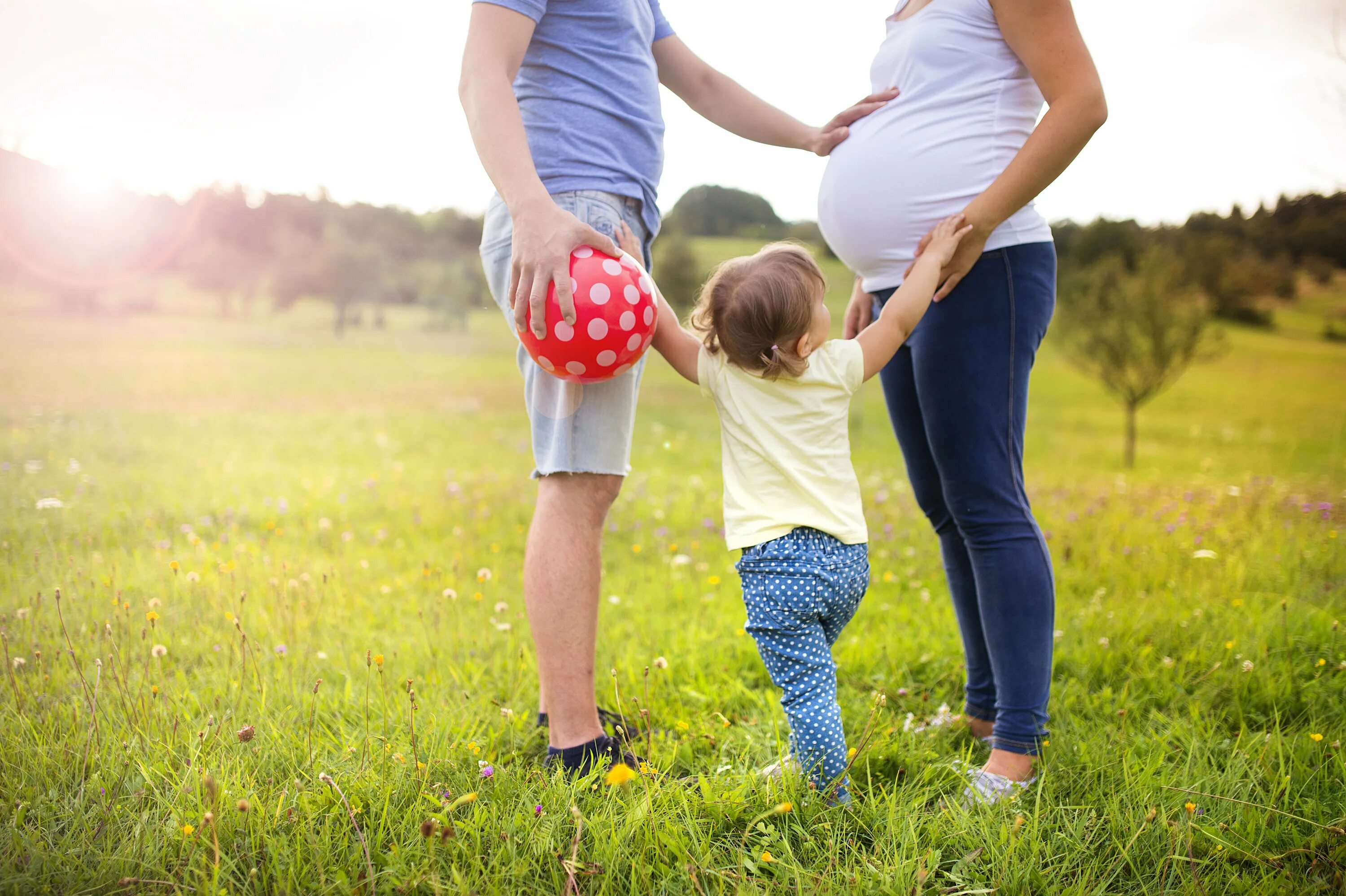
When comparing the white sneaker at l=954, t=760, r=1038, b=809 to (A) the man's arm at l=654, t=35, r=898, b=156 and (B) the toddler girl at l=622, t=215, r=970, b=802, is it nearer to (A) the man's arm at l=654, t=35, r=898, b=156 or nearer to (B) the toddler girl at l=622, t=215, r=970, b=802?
(B) the toddler girl at l=622, t=215, r=970, b=802

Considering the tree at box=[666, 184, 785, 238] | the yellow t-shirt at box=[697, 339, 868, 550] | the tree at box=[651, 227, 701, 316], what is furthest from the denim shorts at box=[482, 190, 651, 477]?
the tree at box=[651, 227, 701, 316]

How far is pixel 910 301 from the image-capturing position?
5.90ft

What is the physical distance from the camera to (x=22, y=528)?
380cm

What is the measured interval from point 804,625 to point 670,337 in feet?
2.44

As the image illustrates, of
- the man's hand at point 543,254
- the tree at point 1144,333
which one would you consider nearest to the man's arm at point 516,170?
the man's hand at point 543,254

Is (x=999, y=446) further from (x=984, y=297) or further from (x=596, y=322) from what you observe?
(x=596, y=322)

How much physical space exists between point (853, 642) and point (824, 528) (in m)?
1.06

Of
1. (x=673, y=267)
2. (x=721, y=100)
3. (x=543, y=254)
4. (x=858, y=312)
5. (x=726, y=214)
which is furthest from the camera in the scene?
(x=673, y=267)

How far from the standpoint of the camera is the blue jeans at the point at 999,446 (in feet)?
6.14

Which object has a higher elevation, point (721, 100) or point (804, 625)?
point (721, 100)

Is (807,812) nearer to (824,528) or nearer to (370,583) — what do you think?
(824,528)

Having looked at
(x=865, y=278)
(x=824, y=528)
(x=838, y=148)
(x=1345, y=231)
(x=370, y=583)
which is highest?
(x=1345, y=231)

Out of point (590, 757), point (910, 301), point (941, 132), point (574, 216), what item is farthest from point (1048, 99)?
point (590, 757)

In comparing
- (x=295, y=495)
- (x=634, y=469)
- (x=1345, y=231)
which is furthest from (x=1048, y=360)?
(x=295, y=495)
